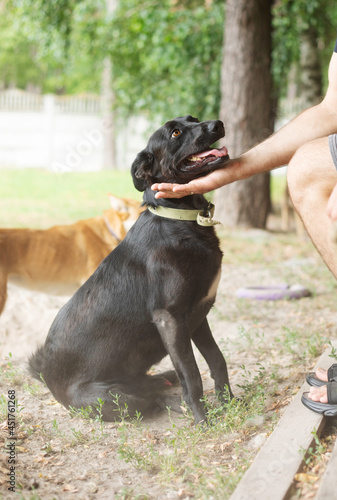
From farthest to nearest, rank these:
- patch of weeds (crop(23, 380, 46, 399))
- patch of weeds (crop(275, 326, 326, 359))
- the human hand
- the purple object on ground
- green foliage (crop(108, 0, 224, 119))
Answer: green foliage (crop(108, 0, 224, 119))
the purple object on ground
patch of weeds (crop(275, 326, 326, 359))
patch of weeds (crop(23, 380, 46, 399))
the human hand

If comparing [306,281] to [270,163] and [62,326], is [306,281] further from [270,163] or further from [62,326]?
[62,326]

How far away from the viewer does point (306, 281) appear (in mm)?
5387

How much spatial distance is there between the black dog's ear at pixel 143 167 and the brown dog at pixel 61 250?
1.52 metres

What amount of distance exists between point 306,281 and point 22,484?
12.7ft

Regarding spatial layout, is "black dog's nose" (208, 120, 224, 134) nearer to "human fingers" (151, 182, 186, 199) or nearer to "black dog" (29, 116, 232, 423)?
"black dog" (29, 116, 232, 423)

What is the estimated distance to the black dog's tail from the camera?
2854 millimetres

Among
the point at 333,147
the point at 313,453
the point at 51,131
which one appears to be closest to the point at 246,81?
the point at 333,147

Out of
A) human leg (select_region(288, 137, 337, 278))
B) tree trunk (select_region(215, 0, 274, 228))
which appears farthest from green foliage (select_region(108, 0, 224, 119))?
Result: human leg (select_region(288, 137, 337, 278))

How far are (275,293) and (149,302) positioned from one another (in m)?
2.44

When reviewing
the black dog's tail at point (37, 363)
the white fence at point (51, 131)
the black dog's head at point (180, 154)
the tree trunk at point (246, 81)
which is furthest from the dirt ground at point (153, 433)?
the white fence at point (51, 131)

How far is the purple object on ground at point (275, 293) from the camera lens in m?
4.74

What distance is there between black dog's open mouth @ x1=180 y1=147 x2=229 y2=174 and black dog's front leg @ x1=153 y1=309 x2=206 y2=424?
2.26ft

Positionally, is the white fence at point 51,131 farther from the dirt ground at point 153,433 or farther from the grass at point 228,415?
the dirt ground at point 153,433

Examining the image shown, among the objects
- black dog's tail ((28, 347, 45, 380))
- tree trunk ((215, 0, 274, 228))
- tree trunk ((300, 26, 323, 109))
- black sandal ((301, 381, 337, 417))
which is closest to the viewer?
black sandal ((301, 381, 337, 417))
